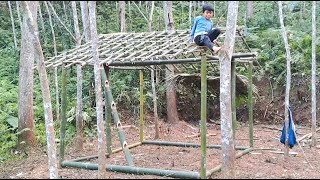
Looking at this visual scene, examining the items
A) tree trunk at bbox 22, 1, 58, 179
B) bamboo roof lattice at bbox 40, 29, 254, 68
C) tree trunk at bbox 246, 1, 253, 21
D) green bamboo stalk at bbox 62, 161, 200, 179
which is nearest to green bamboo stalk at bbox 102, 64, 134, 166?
green bamboo stalk at bbox 62, 161, 200, 179

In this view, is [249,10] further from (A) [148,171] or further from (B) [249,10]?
(A) [148,171]

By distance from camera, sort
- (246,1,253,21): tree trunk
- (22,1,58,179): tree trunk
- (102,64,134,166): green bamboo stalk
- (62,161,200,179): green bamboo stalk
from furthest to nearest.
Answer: (246,1,253,21): tree trunk
(102,64,134,166): green bamboo stalk
(62,161,200,179): green bamboo stalk
(22,1,58,179): tree trunk

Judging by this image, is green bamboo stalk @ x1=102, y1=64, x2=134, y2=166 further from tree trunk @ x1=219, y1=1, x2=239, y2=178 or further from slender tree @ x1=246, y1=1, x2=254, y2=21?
slender tree @ x1=246, y1=1, x2=254, y2=21

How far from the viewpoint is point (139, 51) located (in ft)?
26.7

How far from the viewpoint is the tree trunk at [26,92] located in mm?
10188

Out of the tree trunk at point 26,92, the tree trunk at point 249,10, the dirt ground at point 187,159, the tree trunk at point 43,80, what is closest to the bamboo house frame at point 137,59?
the dirt ground at point 187,159

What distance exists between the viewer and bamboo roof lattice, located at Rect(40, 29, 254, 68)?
7.71 meters

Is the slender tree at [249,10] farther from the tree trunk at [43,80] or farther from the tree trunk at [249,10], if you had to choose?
the tree trunk at [43,80]

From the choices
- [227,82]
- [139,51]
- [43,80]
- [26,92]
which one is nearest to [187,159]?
[139,51]

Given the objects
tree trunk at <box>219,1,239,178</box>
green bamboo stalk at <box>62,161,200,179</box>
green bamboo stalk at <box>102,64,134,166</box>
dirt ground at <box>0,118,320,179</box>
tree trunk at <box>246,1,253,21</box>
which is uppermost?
tree trunk at <box>246,1,253,21</box>

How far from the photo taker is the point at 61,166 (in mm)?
8562

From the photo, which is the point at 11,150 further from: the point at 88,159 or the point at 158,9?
the point at 158,9

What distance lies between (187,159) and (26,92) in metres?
4.28

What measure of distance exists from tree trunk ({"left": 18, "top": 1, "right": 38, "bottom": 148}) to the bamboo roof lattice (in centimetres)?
→ 172
